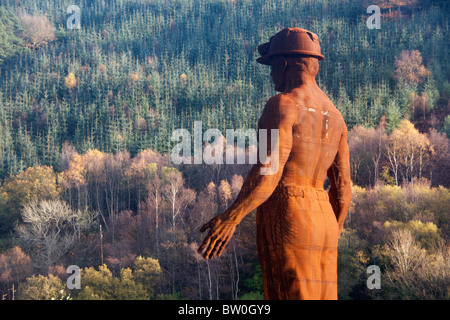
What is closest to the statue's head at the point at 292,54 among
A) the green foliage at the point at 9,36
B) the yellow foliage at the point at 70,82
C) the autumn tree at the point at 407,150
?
the autumn tree at the point at 407,150

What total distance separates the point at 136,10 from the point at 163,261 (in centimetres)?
13389

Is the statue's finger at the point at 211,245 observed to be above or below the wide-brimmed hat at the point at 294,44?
below

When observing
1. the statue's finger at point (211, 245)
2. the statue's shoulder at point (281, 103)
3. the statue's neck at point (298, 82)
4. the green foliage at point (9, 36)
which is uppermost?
the green foliage at point (9, 36)

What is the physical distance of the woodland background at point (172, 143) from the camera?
2048 inches

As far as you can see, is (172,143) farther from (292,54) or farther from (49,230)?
(292,54)

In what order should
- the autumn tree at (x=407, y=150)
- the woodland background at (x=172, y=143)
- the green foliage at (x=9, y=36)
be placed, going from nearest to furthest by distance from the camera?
the woodland background at (x=172, y=143) → the autumn tree at (x=407, y=150) → the green foliage at (x=9, y=36)

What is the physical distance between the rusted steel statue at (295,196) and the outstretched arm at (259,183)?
0.01 meters

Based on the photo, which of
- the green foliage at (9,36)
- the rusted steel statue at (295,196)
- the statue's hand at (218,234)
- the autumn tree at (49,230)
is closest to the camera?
the statue's hand at (218,234)

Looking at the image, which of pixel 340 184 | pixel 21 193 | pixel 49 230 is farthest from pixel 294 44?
pixel 21 193

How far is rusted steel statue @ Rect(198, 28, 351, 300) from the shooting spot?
694 cm

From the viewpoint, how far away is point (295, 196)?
730cm

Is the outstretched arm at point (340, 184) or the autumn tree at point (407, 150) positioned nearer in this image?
the outstretched arm at point (340, 184)

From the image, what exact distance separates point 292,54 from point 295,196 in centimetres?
193

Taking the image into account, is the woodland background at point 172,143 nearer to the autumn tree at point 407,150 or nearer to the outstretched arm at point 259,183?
the autumn tree at point 407,150
